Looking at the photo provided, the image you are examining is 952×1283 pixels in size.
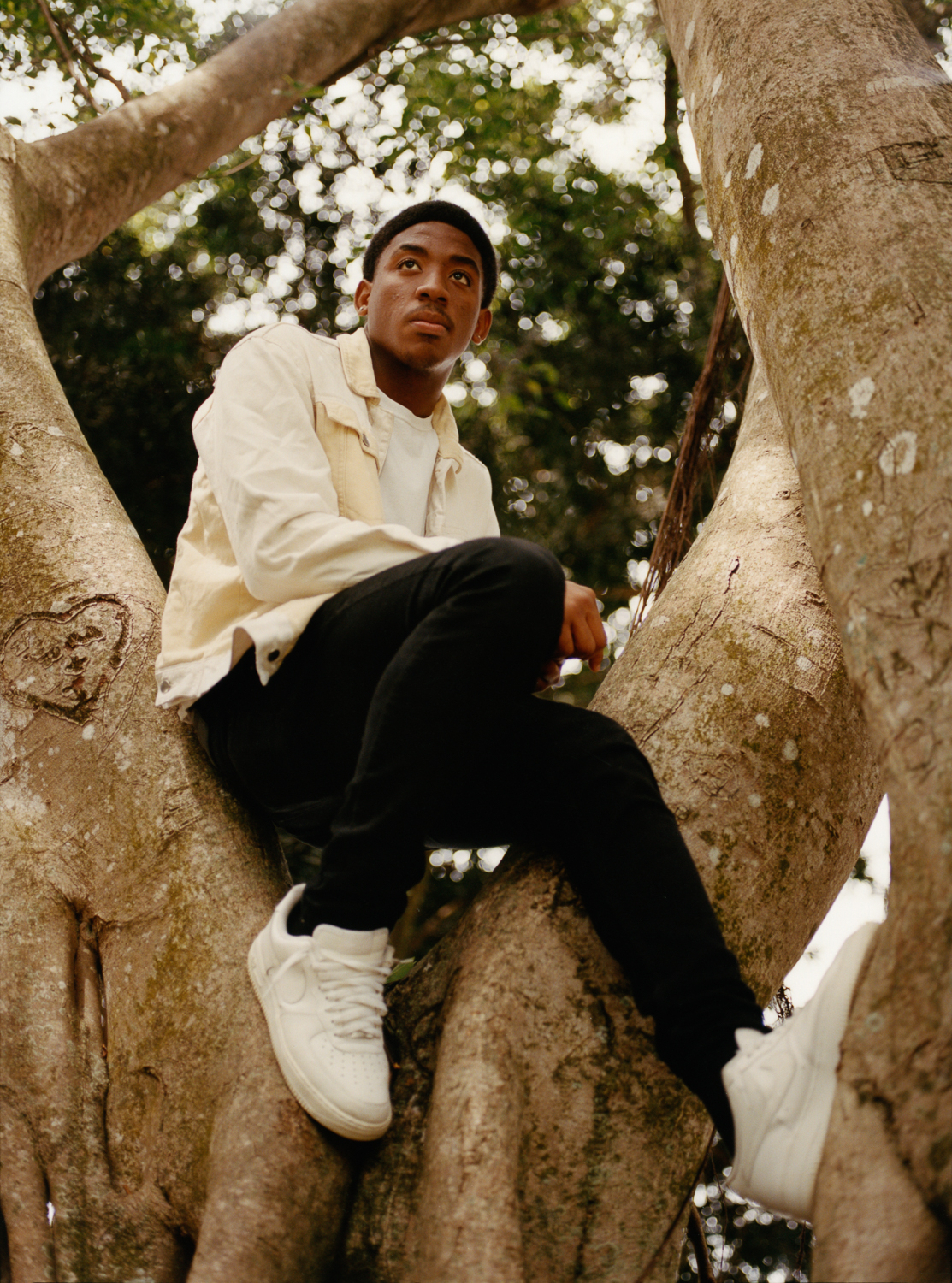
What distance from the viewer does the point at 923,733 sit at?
1.49m

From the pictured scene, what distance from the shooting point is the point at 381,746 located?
177 centimetres

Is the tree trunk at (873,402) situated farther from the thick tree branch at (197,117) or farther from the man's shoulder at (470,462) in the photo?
the thick tree branch at (197,117)

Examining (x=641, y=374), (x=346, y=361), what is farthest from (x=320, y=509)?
(x=641, y=374)

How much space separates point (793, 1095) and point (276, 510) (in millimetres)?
1252

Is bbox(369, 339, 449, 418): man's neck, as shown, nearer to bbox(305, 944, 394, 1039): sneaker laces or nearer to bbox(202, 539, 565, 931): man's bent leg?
bbox(202, 539, 565, 931): man's bent leg

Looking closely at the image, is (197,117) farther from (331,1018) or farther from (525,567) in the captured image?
(331,1018)

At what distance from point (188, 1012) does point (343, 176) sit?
18.6 ft

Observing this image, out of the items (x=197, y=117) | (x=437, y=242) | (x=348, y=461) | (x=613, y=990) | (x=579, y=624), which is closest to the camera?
(x=613, y=990)

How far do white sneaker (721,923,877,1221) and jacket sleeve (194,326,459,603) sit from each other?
947 mm

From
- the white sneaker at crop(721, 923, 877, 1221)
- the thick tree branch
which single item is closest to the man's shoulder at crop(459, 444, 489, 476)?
the white sneaker at crop(721, 923, 877, 1221)

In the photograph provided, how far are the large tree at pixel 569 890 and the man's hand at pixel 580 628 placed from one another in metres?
0.26

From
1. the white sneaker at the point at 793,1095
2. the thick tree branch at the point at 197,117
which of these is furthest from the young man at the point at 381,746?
the thick tree branch at the point at 197,117

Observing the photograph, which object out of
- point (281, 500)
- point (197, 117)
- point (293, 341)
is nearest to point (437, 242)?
point (293, 341)

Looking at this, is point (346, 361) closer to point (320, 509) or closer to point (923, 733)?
point (320, 509)
